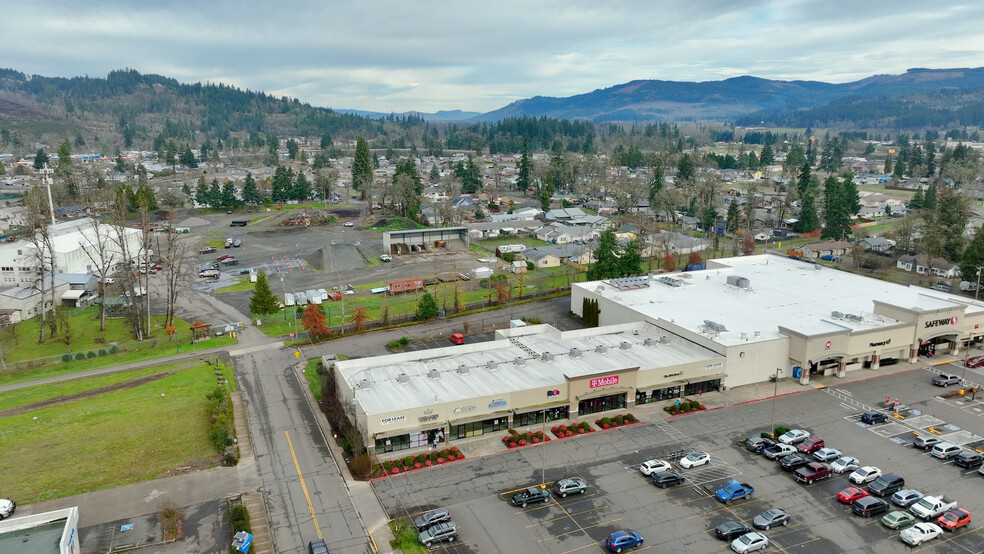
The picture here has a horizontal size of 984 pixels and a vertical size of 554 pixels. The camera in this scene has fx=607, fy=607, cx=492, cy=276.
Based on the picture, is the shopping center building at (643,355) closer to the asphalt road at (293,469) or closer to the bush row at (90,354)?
the asphalt road at (293,469)

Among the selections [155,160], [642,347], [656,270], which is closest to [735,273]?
[656,270]

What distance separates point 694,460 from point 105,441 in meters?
32.5

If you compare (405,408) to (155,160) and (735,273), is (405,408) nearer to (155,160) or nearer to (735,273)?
(735,273)

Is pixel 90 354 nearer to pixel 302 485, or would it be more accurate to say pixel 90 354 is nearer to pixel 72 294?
pixel 72 294

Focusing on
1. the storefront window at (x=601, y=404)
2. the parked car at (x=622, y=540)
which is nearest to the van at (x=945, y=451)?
the storefront window at (x=601, y=404)

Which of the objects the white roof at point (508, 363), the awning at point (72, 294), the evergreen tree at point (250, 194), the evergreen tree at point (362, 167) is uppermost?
the evergreen tree at point (362, 167)

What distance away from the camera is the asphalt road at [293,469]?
2641cm

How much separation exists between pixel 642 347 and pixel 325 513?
80.0 feet

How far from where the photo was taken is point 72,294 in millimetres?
60500

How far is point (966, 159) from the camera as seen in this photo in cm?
13650

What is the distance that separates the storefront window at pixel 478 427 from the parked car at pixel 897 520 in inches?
735

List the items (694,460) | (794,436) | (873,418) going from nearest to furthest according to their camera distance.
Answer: (694,460)
(794,436)
(873,418)

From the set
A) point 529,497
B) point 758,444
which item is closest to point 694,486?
point 758,444

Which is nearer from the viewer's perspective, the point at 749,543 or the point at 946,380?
the point at 749,543
